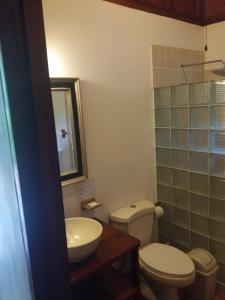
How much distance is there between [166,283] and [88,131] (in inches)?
47.6

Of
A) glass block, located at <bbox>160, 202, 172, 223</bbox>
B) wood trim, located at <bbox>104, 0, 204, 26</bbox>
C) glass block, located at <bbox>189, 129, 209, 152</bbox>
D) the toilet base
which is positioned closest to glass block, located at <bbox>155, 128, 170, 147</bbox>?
glass block, located at <bbox>189, 129, 209, 152</bbox>

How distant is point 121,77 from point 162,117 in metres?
0.56

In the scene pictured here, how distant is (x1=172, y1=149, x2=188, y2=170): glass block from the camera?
7.21 feet

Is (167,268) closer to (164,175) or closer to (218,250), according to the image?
(218,250)

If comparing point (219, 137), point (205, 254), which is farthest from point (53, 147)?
point (205, 254)

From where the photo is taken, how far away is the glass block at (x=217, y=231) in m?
2.03

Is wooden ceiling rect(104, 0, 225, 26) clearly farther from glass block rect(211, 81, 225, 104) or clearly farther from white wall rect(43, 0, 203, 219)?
glass block rect(211, 81, 225, 104)

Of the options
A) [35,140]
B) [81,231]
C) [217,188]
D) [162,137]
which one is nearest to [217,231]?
[217,188]

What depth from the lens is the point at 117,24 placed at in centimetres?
191

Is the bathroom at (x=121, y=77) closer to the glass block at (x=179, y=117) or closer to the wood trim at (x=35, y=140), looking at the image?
the glass block at (x=179, y=117)

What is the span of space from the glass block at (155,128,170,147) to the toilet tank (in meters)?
0.55

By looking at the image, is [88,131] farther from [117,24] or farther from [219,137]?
[219,137]

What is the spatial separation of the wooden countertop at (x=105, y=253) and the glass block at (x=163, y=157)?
0.89 m

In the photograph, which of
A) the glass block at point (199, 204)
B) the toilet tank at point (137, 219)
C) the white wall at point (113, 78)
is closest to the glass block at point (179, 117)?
the white wall at point (113, 78)
